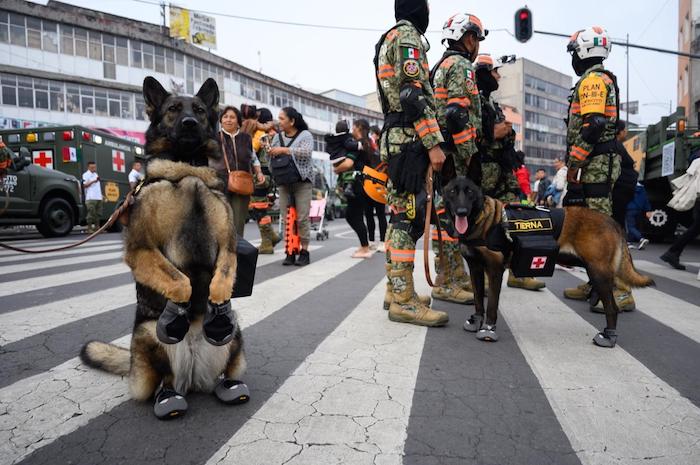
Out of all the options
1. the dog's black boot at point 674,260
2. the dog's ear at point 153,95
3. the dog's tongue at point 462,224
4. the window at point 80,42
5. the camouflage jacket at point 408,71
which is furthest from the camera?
the window at point 80,42

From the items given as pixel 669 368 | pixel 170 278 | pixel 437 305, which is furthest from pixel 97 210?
pixel 669 368

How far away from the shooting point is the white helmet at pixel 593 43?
12.9 feet

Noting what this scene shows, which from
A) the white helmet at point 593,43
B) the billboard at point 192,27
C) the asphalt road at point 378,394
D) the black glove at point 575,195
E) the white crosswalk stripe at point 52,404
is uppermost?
the billboard at point 192,27

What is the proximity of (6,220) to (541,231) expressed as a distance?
38.4 ft

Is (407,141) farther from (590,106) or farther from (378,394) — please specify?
(378,394)

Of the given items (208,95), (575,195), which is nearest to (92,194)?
(208,95)

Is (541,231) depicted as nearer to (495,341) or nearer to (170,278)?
(495,341)

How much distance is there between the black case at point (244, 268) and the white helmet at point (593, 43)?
3.73 m

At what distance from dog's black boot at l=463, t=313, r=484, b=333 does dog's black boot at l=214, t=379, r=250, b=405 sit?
1792 millimetres

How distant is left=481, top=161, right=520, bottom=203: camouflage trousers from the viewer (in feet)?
14.7

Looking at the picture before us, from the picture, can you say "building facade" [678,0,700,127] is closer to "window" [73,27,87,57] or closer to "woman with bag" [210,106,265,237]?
"woman with bag" [210,106,265,237]

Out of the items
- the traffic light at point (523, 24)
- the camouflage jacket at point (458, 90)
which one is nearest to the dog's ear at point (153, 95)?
the camouflage jacket at point (458, 90)

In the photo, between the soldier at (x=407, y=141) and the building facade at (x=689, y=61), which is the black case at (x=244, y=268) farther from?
the building facade at (x=689, y=61)

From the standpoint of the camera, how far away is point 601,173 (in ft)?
12.7
